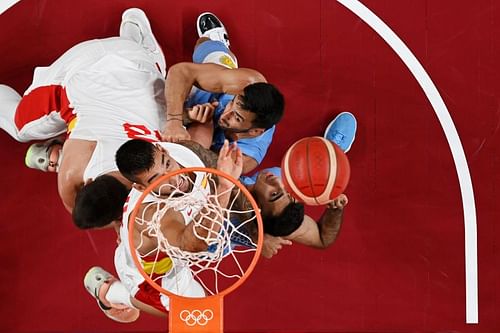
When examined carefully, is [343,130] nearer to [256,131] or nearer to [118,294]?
[256,131]

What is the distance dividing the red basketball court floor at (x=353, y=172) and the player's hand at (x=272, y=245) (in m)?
0.04

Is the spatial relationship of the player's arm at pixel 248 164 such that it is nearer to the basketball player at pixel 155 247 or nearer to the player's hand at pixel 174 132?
the basketball player at pixel 155 247

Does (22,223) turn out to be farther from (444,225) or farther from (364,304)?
(444,225)

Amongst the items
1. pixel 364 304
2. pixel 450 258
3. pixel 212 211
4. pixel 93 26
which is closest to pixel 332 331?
pixel 364 304

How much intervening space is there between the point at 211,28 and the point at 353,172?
1110mm

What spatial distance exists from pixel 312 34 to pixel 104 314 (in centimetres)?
190

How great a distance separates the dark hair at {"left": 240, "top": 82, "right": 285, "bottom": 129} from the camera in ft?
10.6

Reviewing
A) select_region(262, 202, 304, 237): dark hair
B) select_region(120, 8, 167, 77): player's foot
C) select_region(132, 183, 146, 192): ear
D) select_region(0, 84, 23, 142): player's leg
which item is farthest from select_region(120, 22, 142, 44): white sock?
select_region(262, 202, 304, 237): dark hair

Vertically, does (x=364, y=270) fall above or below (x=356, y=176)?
below

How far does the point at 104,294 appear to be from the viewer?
3.52m

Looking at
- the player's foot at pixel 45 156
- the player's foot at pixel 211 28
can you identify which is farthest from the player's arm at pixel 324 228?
the player's foot at pixel 45 156

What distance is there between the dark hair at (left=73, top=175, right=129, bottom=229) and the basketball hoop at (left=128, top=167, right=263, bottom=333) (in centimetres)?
18

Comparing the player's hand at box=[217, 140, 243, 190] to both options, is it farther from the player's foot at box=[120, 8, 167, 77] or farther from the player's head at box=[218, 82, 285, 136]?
the player's foot at box=[120, 8, 167, 77]

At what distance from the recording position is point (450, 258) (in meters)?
3.70
